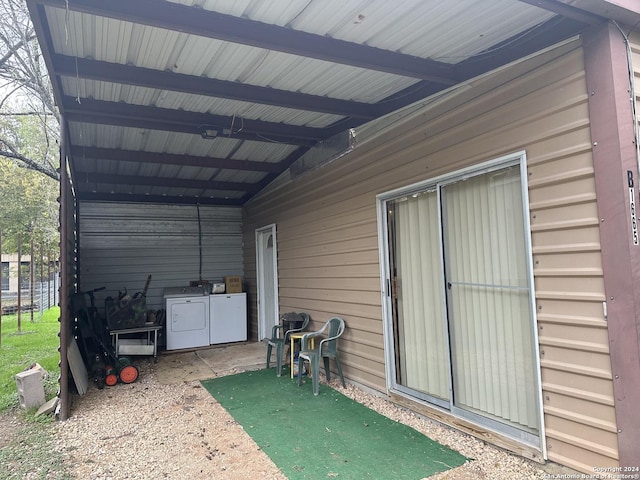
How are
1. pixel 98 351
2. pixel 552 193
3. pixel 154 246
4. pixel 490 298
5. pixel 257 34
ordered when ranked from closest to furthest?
1. pixel 552 193
2. pixel 257 34
3. pixel 490 298
4. pixel 98 351
5. pixel 154 246

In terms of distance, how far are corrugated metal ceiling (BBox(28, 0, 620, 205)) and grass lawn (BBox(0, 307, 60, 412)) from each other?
116 inches

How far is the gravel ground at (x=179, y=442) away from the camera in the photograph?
102 inches

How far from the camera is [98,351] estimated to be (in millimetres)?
5277

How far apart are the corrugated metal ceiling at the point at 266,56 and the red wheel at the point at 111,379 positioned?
109 inches

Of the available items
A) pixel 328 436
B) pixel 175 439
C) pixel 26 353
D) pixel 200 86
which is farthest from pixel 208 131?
pixel 26 353

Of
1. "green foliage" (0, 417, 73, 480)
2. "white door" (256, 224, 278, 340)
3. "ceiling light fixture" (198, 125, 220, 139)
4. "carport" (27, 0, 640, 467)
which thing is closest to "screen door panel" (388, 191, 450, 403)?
"carport" (27, 0, 640, 467)

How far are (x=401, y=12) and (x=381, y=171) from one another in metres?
1.64

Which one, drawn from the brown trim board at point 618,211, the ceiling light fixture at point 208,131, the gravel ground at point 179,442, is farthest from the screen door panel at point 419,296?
the ceiling light fixture at point 208,131

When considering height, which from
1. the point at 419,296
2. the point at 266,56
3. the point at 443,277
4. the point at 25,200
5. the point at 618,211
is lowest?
the point at 419,296

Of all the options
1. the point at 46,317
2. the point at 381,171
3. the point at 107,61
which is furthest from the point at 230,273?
the point at 46,317

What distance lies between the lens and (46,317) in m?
11.7

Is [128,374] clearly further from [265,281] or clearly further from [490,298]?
[490,298]

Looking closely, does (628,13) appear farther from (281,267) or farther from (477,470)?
(281,267)

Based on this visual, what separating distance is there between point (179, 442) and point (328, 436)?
1.17 metres
